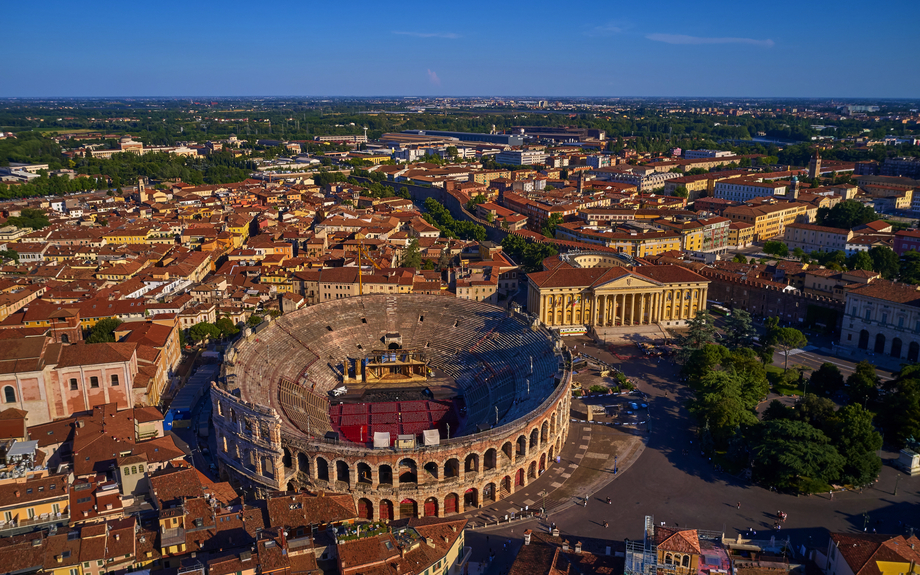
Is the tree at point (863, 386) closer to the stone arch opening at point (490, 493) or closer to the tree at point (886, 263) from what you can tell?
the stone arch opening at point (490, 493)

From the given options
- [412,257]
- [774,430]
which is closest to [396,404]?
[774,430]

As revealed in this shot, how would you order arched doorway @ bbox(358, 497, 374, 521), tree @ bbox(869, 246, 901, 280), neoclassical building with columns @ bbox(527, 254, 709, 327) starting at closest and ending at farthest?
1. arched doorway @ bbox(358, 497, 374, 521)
2. neoclassical building with columns @ bbox(527, 254, 709, 327)
3. tree @ bbox(869, 246, 901, 280)

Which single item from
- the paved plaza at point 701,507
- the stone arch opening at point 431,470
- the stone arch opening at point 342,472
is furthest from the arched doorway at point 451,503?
the stone arch opening at point 342,472

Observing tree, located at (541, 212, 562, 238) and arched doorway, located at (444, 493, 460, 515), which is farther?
tree, located at (541, 212, 562, 238)

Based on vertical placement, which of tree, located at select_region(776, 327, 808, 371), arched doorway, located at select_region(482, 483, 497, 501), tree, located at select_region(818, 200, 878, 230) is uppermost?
tree, located at select_region(818, 200, 878, 230)

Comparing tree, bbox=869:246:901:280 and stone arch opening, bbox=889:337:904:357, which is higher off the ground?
tree, bbox=869:246:901:280

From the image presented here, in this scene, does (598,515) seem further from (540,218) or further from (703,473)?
(540,218)

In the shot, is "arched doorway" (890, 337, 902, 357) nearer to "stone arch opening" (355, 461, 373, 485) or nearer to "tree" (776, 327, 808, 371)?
"tree" (776, 327, 808, 371)

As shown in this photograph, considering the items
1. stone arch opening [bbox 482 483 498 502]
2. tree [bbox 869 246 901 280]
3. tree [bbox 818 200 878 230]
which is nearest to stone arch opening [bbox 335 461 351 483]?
stone arch opening [bbox 482 483 498 502]

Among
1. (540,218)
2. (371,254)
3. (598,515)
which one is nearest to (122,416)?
(598,515)
